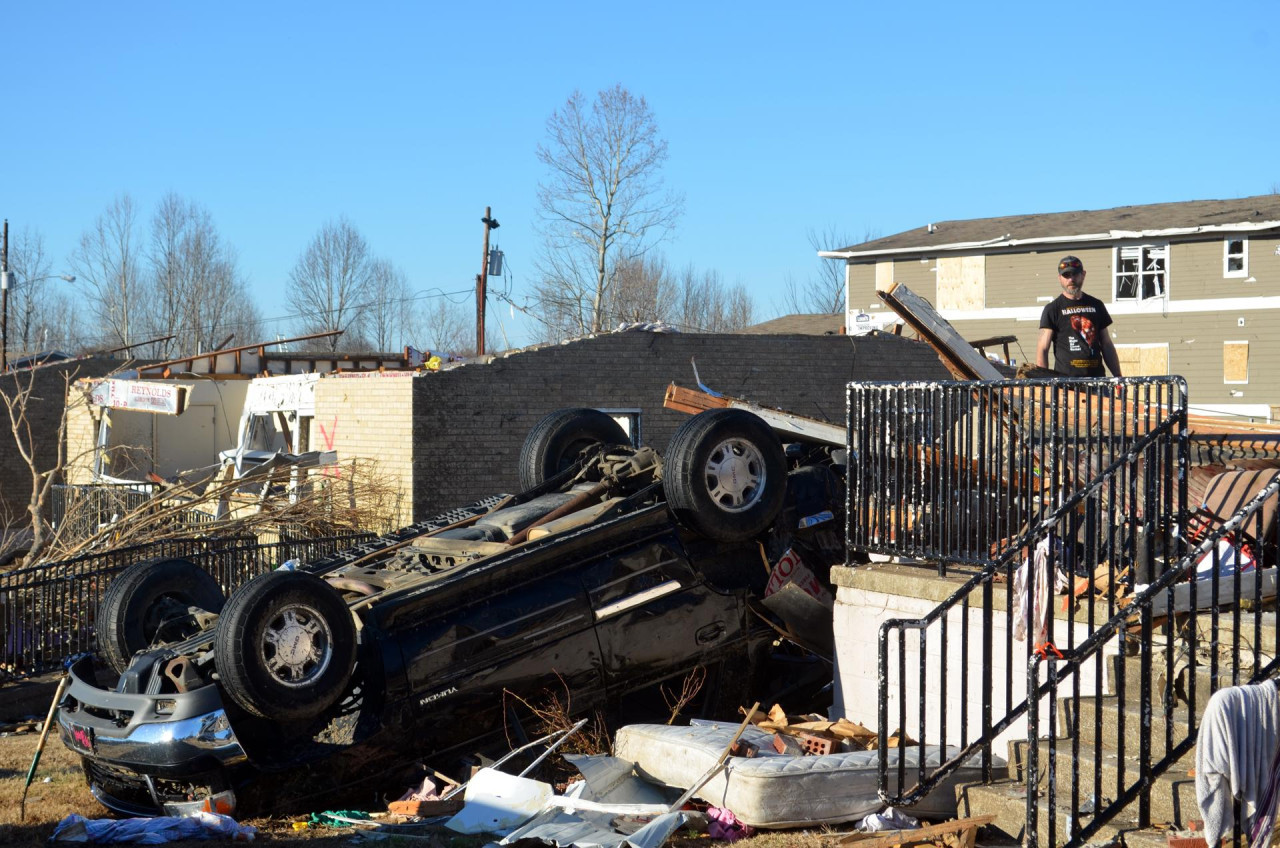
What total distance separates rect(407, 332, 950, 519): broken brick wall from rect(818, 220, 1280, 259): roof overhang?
11380 mm

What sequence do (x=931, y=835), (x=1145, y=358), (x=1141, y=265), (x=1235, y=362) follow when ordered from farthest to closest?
(x=1145, y=358) < (x=1141, y=265) < (x=1235, y=362) < (x=931, y=835)

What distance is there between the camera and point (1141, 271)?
3098 centimetres

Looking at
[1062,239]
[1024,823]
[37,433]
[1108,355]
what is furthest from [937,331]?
[37,433]

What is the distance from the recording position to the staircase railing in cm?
527

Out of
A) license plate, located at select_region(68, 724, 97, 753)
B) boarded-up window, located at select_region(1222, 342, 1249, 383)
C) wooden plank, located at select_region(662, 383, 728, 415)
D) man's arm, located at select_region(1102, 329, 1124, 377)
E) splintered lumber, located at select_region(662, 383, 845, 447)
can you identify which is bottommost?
license plate, located at select_region(68, 724, 97, 753)

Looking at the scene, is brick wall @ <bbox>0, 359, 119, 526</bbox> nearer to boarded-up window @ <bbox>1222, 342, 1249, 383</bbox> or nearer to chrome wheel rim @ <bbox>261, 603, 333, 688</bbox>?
chrome wheel rim @ <bbox>261, 603, 333, 688</bbox>

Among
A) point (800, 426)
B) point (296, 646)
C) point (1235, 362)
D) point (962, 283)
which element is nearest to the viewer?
point (296, 646)

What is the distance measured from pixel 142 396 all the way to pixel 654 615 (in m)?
16.0

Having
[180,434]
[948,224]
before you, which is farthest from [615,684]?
[948,224]

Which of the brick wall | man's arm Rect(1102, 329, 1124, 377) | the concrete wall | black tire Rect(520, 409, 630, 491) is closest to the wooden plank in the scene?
black tire Rect(520, 409, 630, 491)

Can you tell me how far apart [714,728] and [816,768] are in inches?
37.7

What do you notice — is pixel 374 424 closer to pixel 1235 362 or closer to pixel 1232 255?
pixel 1235 362

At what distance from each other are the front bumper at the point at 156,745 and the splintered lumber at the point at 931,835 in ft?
11.4

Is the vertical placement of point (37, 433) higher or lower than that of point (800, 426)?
lower
